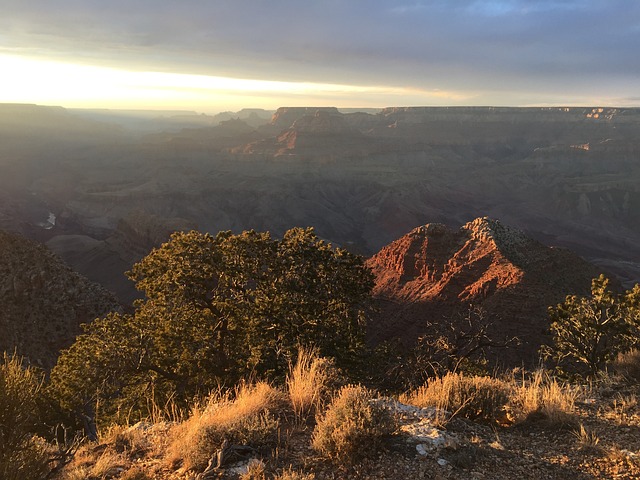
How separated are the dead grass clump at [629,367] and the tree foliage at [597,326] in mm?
4469

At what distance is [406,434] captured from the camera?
570cm

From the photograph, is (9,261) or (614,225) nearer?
(9,261)

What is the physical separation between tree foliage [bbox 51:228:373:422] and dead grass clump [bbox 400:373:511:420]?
5.91m

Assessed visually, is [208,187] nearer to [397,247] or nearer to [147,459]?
[397,247]

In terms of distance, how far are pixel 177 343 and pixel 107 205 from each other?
13391 centimetres

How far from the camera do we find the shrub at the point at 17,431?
18.0 ft

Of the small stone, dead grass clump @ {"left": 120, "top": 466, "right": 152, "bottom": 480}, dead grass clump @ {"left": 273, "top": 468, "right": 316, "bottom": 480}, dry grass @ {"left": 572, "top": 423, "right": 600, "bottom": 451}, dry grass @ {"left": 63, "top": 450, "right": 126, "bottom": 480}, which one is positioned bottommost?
dry grass @ {"left": 63, "top": 450, "right": 126, "bottom": 480}

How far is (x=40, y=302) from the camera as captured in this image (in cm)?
3206

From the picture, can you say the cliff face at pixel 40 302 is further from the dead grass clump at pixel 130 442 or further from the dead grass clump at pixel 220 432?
the dead grass clump at pixel 220 432

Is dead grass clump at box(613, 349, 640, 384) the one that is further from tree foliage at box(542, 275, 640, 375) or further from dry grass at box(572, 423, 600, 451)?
tree foliage at box(542, 275, 640, 375)

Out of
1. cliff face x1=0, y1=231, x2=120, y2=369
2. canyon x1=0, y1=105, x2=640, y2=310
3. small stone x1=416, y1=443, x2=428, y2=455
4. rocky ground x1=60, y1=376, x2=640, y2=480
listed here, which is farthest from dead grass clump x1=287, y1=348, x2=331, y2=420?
canyon x1=0, y1=105, x2=640, y2=310

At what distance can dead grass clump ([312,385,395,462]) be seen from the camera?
17.1ft

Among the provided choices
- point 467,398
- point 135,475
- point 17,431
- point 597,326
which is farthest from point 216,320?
point 597,326

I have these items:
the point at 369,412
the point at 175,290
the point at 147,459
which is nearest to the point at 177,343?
the point at 175,290
